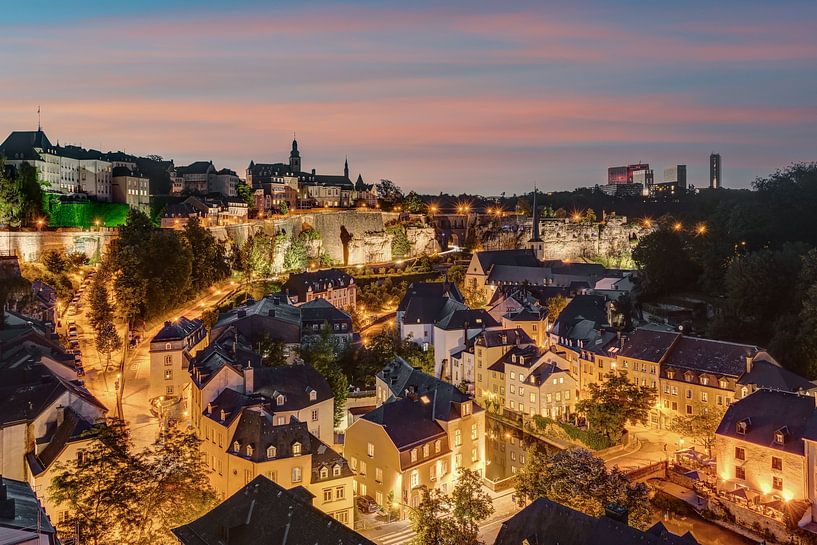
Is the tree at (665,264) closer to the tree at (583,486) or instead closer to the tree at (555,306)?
the tree at (555,306)

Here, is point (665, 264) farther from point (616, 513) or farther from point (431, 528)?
point (431, 528)

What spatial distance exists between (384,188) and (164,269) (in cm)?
5705

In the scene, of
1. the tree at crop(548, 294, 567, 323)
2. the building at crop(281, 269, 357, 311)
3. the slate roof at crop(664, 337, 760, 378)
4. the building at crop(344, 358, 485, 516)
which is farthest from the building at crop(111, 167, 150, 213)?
the slate roof at crop(664, 337, 760, 378)

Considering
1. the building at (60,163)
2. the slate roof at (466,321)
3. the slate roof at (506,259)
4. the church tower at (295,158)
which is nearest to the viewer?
the slate roof at (466,321)

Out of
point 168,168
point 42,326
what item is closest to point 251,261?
point 42,326

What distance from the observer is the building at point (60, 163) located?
1987 inches

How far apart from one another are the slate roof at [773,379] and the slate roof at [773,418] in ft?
10.8

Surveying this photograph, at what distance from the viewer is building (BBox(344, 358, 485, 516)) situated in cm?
2294

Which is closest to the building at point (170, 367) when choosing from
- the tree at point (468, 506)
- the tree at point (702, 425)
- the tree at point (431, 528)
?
the tree at point (468, 506)

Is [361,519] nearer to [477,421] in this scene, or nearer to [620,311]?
[477,421]

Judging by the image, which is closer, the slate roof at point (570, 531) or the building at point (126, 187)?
the slate roof at point (570, 531)

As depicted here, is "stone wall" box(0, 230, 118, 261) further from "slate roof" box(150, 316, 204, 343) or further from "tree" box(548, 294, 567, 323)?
"tree" box(548, 294, 567, 323)

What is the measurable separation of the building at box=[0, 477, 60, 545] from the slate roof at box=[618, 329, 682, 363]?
28667 mm

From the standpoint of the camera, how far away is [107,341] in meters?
32.3
